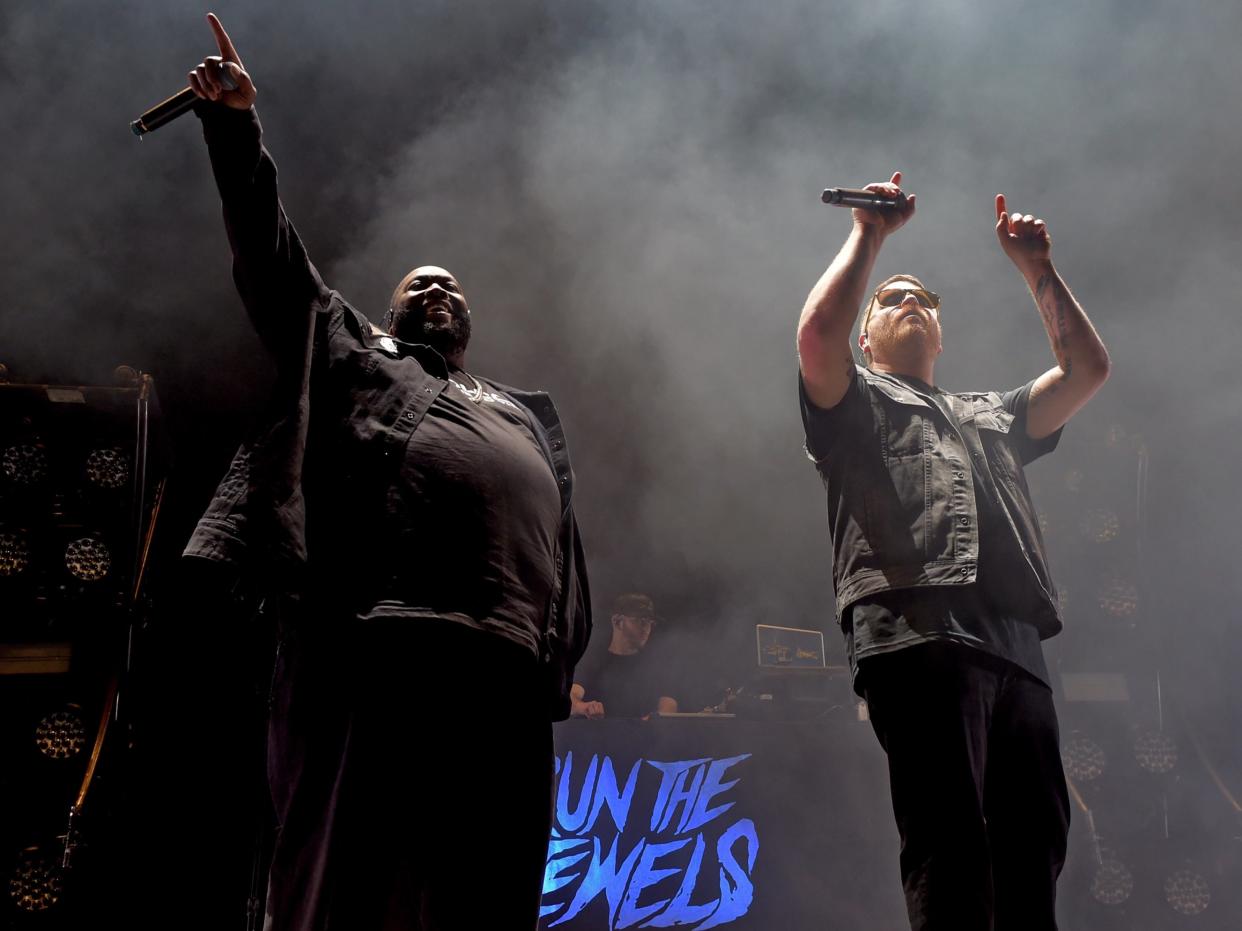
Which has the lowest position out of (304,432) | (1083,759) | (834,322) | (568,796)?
(568,796)

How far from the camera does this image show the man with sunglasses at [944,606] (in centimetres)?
140

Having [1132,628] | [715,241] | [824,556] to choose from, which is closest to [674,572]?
[824,556]

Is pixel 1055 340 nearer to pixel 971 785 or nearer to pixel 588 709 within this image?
pixel 971 785

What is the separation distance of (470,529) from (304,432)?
30 centimetres

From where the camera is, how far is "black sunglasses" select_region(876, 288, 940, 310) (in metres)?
1.99

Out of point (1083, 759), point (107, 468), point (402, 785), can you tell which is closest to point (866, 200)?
point (402, 785)

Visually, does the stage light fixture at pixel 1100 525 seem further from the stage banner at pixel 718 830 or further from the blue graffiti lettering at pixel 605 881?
the blue graffiti lettering at pixel 605 881

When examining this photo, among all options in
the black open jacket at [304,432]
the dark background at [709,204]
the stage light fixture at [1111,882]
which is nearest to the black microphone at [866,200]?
the black open jacket at [304,432]

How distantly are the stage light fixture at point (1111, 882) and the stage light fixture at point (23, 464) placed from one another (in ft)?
14.2

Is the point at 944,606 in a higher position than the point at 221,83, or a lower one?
lower

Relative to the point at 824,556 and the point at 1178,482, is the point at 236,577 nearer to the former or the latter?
the point at 1178,482

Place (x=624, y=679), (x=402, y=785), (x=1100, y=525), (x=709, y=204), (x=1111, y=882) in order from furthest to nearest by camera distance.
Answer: (x=624, y=679), (x=709, y=204), (x=1100, y=525), (x=1111, y=882), (x=402, y=785)

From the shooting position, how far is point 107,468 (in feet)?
10.6

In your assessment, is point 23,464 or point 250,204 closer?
point 250,204
